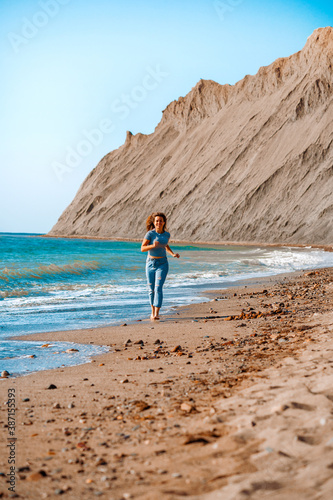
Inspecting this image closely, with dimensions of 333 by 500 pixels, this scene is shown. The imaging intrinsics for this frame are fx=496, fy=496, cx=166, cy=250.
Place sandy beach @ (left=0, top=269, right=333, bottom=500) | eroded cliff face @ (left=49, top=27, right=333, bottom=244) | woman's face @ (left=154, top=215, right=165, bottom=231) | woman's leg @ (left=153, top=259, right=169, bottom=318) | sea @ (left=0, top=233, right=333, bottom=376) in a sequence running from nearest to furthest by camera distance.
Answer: sandy beach @ (left=0, top=269, right=333, bottom=500) < sea @ (left=0, top=233, right=333, bottom=376) < woman's leg @ (left=153, top=259, right=169, bottom=318) < woman's face @ (left=154, top=215, right=165, bottom=231) < eroded cliff face @ (left=49, top=27, right=333, bottom=244)

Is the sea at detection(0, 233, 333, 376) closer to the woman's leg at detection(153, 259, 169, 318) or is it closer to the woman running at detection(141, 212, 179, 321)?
the woman's leg at detection(153, 259, 169, 318)

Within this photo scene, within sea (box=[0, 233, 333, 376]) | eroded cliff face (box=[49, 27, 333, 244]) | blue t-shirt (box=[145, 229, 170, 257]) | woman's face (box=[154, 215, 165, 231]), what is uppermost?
eroded cliff face (box=[49, 27, 333, 244])

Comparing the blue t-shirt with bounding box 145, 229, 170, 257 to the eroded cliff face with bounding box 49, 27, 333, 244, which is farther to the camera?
the eroded cliff face with bounding box 49, 27, 333, 244

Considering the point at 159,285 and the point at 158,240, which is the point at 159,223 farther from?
the point at 159,285

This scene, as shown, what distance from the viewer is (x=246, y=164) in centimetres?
5797

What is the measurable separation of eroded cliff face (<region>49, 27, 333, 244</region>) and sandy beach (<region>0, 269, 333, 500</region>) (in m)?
44.6

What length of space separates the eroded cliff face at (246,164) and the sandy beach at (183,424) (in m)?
44.6

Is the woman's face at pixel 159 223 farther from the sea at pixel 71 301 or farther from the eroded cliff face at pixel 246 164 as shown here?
the eroded cliff face at pixel 246 164

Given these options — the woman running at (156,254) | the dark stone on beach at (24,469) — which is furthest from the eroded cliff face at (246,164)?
the dark stone on beach at (24,469)

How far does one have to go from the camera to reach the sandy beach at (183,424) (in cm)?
226

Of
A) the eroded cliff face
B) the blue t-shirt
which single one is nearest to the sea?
the blue t-shirt

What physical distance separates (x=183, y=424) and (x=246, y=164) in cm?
5685

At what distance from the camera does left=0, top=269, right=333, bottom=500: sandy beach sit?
7.40ft

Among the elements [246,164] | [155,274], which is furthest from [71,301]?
[246,164]
